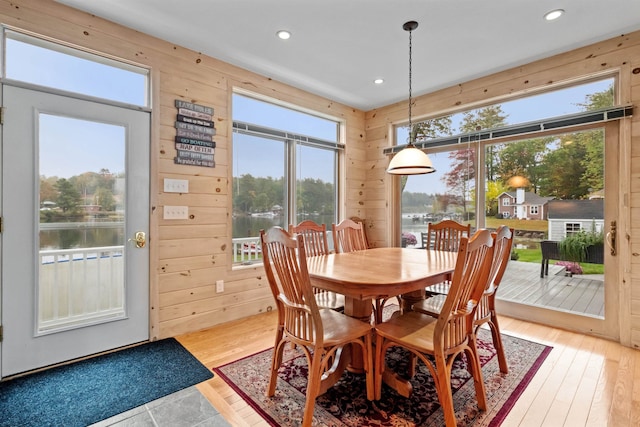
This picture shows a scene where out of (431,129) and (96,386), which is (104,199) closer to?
(96,386)

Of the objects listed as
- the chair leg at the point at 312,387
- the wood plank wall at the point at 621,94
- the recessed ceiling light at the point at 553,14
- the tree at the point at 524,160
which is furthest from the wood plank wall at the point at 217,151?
the chair leg at the point at 312,387

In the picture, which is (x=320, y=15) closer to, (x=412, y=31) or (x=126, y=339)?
(x=412, y=31)

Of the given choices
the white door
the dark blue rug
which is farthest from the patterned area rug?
the white door

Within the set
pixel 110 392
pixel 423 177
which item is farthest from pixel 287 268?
pixel 423 177

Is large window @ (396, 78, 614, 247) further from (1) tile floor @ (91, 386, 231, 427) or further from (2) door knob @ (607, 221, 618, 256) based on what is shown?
(1) tile floor @ (91, 386, 231, 427)

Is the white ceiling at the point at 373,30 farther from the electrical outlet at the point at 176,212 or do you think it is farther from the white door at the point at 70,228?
the electrical outlet at the point at 176,212

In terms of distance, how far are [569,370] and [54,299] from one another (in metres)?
3.88

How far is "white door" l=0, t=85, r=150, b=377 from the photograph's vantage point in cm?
214

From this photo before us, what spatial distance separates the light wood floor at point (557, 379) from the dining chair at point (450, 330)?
1.48 feet

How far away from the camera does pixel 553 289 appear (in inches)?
A: 125

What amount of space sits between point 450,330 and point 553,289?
2305 mm

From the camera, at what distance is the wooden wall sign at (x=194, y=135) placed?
9.45 ft

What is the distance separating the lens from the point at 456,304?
160 centimetres

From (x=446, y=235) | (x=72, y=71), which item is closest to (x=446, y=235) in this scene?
(x=446, y=235)
